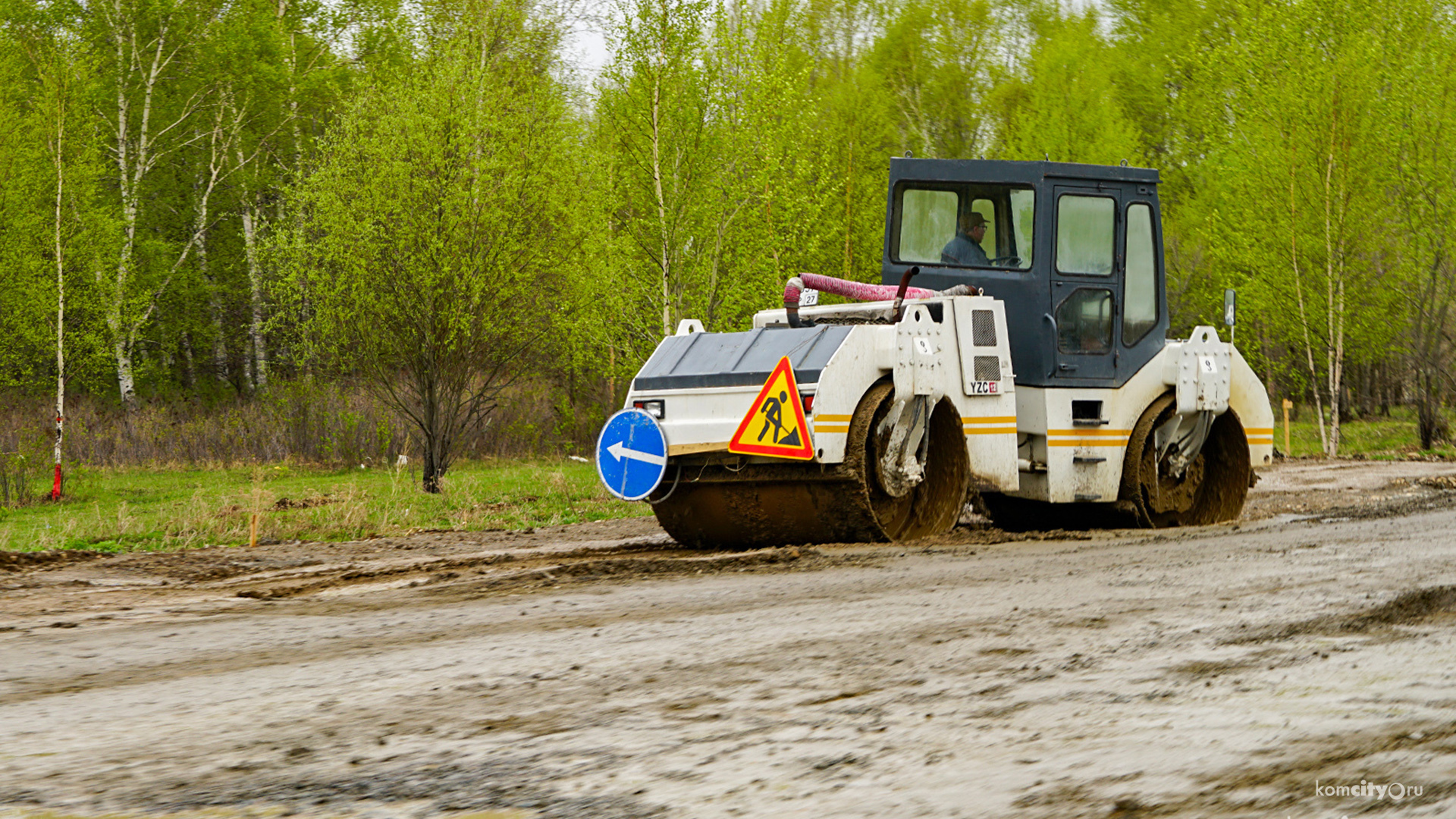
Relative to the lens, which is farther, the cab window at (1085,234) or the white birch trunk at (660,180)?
the white birch trunk at (660,180)

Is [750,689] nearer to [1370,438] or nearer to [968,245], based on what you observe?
[968,245]

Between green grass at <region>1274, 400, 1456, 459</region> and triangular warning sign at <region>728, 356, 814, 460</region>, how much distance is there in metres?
19.5

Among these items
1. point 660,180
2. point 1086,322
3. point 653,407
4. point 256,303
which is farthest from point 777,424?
point 256,303

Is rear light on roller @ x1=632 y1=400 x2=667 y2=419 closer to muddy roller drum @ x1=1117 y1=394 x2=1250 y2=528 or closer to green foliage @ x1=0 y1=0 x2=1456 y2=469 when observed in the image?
muddy roller drum @ x1=1117 y1=394 x2=1250 y2=528

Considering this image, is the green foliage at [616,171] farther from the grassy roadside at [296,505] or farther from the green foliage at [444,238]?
the grassy roadside at [296,505]

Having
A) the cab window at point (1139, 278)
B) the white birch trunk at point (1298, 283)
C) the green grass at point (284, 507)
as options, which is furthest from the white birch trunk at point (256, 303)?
the cab window at point (1139, 278)

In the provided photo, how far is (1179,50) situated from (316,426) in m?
26.7

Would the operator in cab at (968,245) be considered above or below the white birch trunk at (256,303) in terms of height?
below

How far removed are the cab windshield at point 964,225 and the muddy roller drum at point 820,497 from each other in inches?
75.1

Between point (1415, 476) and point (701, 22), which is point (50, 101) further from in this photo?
point (1415, 476)

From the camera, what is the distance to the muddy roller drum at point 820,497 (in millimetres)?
9312

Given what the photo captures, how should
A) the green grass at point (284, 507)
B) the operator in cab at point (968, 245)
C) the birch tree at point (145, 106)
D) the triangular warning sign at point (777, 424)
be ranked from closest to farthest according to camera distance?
the triangular warning sign at point (777, 424) → the operator in cab at point (968, 245) → the green grass at point (284, 507) → the birch tree at point (145, 106)

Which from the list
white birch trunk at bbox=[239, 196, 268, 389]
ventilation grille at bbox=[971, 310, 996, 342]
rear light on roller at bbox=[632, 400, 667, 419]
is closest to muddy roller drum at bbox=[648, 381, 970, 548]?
rear light on roller at bbox=[632, 400, 667, 419]

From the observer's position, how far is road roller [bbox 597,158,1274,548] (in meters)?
9.35
